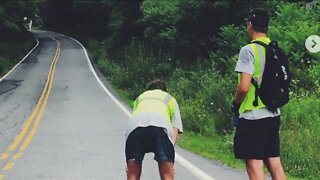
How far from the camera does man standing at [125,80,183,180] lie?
552 cm

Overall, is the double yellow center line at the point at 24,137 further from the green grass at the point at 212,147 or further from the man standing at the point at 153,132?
the man standing at the point at 153,132

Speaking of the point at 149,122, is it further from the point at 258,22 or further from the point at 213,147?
the point at 213,147

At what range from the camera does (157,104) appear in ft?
18.5

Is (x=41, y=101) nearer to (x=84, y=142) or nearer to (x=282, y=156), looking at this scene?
(x=84, y=142)

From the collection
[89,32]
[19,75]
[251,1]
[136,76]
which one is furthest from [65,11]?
[251,1]

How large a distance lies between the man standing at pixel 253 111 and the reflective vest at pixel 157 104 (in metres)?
0.78

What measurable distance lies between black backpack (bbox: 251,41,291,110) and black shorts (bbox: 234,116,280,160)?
183 mm

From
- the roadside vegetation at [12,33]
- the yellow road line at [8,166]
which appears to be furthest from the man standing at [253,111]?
the roadside vegetation at [12,33]

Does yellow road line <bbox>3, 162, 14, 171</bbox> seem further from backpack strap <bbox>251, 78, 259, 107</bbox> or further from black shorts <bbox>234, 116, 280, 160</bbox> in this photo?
backpack strap <bbox>251, 78, 259, 107</bbox>

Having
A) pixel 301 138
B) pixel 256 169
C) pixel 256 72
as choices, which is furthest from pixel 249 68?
pixel 301 138

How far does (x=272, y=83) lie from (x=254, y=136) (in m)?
0.57

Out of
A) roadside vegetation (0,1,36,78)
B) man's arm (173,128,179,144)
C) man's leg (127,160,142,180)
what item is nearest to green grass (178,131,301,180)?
man's arm (173,128,179,144)

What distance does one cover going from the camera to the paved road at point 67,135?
932 cm

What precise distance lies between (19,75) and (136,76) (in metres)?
11.1
